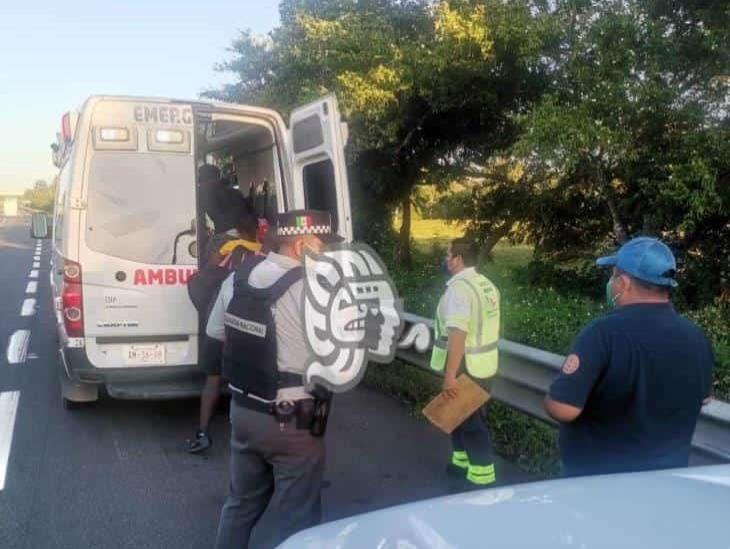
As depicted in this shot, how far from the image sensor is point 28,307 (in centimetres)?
1205

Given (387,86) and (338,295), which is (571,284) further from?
(338,295)

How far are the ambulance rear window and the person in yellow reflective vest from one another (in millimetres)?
2169

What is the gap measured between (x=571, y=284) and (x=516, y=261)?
4560 millimetres

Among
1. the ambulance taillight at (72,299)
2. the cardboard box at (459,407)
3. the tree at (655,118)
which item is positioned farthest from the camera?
the tree at (655,118)

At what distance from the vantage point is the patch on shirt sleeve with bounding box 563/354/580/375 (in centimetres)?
255

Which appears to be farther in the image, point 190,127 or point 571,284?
point 571,284

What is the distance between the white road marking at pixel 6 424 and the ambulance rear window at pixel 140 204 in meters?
1.49

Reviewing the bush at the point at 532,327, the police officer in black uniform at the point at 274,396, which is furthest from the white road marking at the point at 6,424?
the bush at the point at 532,327

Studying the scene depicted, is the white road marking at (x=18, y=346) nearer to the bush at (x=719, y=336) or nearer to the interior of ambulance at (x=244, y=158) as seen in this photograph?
the interior of ambulance at (x=244, y=158)

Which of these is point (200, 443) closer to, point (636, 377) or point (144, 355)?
point (144, 355)

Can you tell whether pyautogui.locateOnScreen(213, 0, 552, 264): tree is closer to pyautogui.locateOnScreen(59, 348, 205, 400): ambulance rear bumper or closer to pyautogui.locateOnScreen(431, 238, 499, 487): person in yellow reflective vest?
pyautogui.locateOnScreen(59, 348, 205, 400): ambulance rear bumper

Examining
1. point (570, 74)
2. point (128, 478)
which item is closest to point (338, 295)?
point (128, 478)

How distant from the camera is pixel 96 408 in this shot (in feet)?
20.2

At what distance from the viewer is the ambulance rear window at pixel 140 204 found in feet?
17.4
